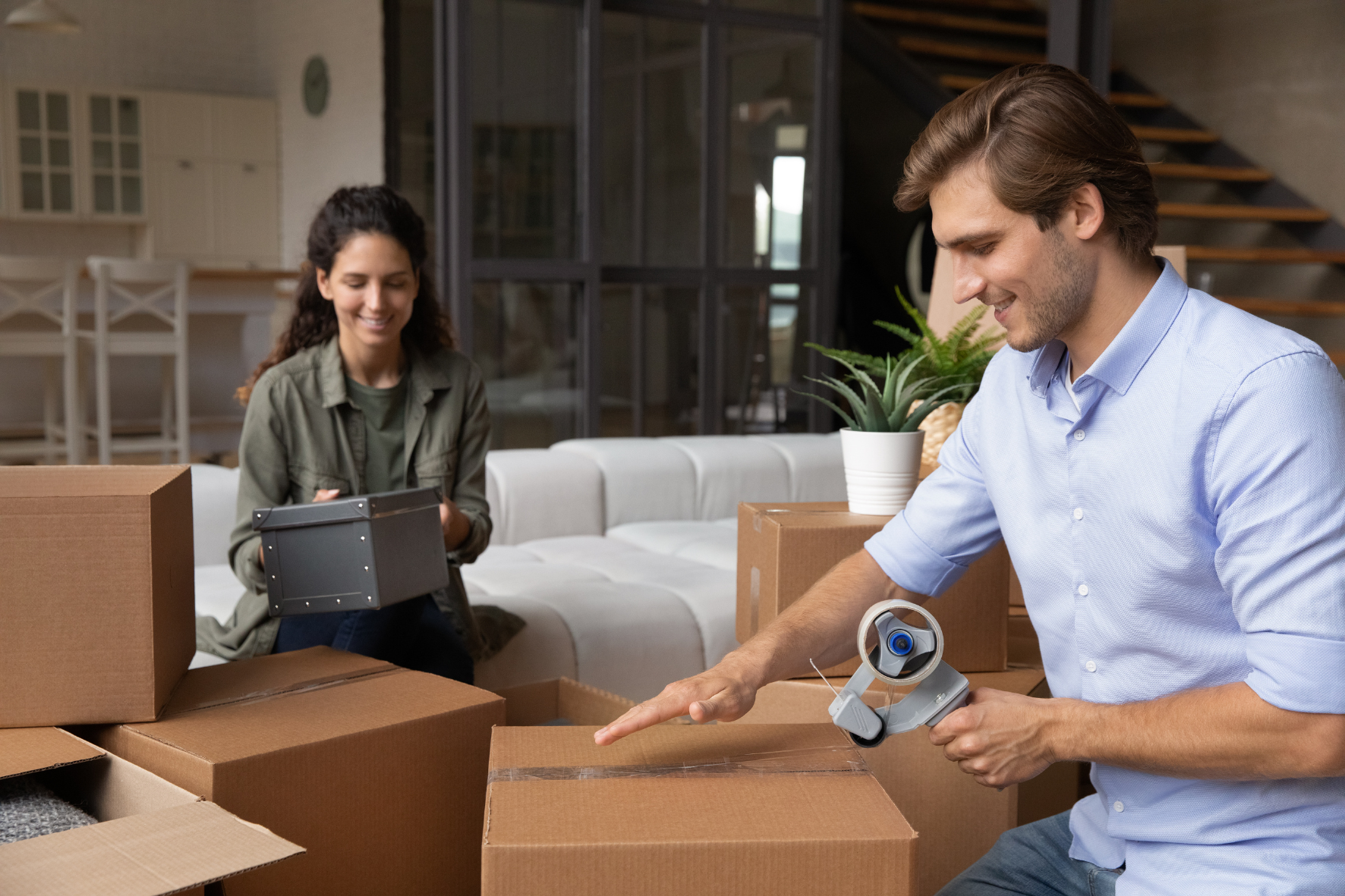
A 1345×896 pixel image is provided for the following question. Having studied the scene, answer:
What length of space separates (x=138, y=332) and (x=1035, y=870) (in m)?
5.19

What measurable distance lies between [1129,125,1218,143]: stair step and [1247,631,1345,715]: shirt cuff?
4494 millimetres

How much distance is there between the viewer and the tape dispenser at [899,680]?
1.07 meters

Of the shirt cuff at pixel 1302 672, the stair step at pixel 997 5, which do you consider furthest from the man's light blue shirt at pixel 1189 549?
the stair step at pixel 997 5

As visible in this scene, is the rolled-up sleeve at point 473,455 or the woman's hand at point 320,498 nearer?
the woman's hand at point 320,498

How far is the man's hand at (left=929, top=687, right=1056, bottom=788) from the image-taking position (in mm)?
1083

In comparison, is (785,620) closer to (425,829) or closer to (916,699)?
(916,699)

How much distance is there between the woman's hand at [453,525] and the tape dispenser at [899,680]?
916mm

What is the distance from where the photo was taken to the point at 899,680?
3.53 feet

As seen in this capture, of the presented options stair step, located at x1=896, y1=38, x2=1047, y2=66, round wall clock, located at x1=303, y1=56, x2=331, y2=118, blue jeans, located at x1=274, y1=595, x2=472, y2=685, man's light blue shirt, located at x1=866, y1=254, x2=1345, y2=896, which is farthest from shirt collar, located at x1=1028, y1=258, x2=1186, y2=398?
round wall clock, located at x1=303, y1=56, x2=331, y2=118

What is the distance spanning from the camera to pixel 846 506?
6.01 feet

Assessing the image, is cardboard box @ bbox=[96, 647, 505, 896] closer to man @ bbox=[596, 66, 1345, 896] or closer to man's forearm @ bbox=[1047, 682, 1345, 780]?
man @ bbox=[596, 66, 1345, 896]

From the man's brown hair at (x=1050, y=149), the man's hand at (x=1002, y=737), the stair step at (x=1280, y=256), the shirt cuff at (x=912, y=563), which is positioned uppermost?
the stair step at (x=1280, y=256)

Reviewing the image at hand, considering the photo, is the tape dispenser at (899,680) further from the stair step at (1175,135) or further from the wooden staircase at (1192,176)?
the stair step at (1175,135)

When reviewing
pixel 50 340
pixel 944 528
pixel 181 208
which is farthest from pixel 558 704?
pixel 181 208
